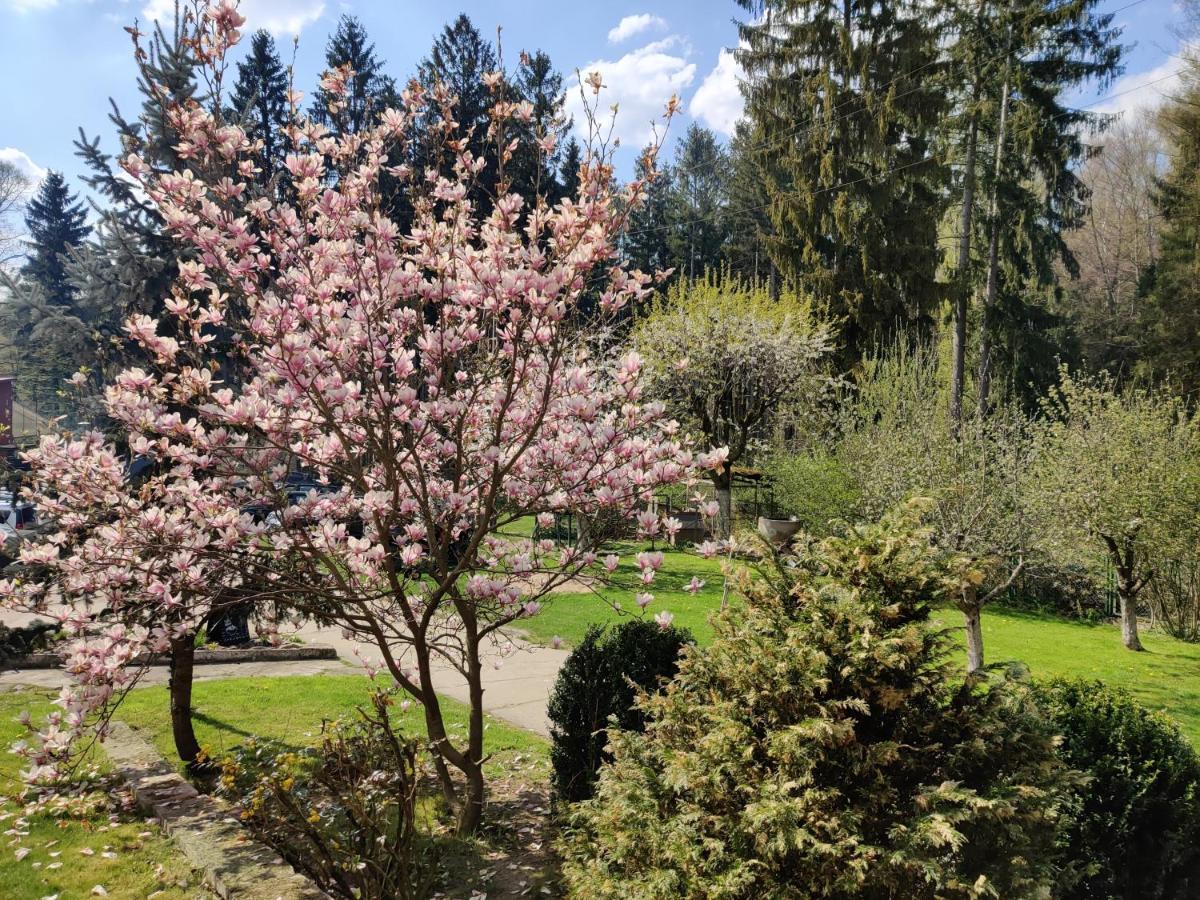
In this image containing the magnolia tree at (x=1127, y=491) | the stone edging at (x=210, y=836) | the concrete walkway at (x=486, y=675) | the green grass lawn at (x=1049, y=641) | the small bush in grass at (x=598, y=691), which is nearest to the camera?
the stone edging at (x=210, y=836)

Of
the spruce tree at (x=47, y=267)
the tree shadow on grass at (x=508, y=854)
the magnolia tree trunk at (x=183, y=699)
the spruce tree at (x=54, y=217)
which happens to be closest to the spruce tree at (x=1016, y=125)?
the tree shadow on grass at (x=508, y=854)

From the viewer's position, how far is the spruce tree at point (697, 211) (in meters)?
41.7

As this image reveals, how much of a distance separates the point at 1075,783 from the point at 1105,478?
9.53 metres

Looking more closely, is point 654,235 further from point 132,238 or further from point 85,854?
point 85,854

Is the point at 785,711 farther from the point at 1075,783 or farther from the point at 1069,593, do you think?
the point at 1069,593

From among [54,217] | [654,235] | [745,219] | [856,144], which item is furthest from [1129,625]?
[54,217]

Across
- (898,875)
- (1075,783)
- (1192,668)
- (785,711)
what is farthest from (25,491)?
(1192,668)

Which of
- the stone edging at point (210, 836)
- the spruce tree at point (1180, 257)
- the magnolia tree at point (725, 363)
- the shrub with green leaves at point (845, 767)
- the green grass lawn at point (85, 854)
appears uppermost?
the spruce tree at point (1180, 257)

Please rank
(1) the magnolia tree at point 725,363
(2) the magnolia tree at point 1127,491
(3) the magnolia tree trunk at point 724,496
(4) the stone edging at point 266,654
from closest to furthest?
(4) the stone edging at point 266,654, (2) the magnolia tree at point 1127,491, (3) the magnolia tree trunk at point 724,496, (1) the magnolia tree at point 725,363

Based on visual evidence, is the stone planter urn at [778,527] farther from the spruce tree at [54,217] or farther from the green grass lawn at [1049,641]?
the spruce tree at [54,217]

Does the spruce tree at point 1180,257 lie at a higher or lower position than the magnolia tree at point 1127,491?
higher

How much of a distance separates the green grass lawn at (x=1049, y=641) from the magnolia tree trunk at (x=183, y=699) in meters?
3.38

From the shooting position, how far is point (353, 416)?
155 inches

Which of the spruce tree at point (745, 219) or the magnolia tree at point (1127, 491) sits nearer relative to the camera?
the magnolia tree at point (1127, 491)
